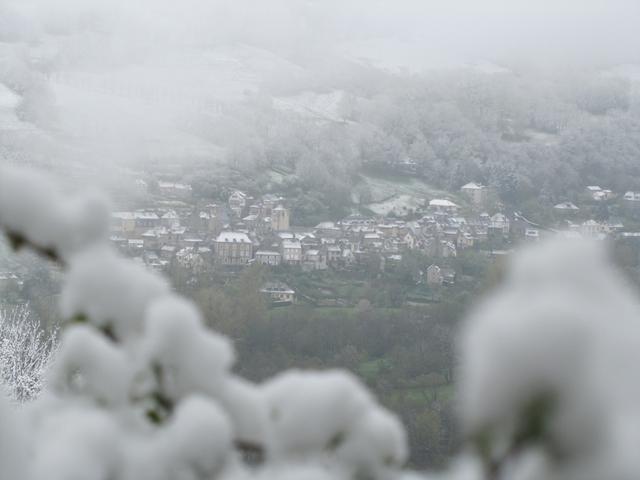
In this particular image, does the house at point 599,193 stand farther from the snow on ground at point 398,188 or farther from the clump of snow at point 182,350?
the clump of snow at point 182,350

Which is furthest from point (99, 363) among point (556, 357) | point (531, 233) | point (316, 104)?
point (316, 104)

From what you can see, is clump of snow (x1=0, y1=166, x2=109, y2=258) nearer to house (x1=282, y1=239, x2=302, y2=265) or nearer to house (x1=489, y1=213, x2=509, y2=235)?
house (x1=282, y1=239, x2=302, y2=265)

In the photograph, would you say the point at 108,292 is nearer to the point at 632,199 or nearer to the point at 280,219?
the point at 280,219

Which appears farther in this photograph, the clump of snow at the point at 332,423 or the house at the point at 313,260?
the house at the point at 313,260

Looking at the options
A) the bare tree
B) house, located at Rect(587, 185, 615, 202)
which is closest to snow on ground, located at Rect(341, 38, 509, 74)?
house, located at Rect(587, 185, 615, 202)

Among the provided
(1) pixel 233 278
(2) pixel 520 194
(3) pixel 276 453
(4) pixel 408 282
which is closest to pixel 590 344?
(3) pixel 276 453

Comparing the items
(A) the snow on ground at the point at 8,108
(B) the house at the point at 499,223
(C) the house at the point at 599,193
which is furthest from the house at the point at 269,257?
(C) the house at the point at 599,193
